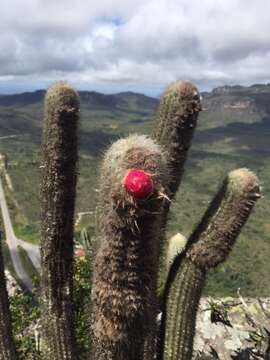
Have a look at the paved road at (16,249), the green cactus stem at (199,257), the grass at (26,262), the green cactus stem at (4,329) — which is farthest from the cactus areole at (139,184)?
the grass at (26,262)

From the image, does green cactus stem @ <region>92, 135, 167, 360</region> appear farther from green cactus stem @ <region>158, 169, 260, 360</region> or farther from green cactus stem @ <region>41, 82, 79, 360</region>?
green cactus stem @ <region>41, 82, 79, 360</region>

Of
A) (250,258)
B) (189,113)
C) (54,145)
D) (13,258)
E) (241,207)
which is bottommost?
(13,258)

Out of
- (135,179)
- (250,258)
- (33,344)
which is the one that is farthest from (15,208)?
(135,179)

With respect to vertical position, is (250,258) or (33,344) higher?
(33,344)

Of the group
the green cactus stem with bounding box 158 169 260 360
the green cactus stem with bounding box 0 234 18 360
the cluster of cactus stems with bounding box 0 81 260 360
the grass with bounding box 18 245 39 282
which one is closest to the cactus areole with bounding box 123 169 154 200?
the cluster of cactus stems with bounding box 0 81 260 360

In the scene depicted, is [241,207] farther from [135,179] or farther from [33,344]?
[33,344]

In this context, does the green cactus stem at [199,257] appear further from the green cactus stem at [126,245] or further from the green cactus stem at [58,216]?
the green cactus stem at [58,216]
